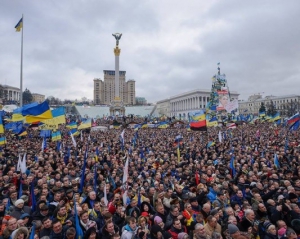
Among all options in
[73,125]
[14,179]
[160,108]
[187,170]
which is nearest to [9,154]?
[14,179]

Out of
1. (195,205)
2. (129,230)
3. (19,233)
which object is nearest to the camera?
(19,233)

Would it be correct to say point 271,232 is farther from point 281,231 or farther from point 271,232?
point 281,231

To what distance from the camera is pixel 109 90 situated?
145625 millimetres

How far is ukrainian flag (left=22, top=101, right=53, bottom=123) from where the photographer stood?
10.9 meters

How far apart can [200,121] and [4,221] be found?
12.5m

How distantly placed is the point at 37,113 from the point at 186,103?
3264 inches

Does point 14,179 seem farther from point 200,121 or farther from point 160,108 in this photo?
point 160,108

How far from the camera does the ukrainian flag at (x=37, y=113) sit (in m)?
10.9

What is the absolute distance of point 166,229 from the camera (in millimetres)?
4207

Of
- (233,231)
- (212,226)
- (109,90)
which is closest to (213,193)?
(212,226)

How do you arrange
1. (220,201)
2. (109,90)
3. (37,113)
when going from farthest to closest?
(109,90) < (37,113) < (220,201)

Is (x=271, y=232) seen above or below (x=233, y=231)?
below

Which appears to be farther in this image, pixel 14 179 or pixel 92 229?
pixel 14 179

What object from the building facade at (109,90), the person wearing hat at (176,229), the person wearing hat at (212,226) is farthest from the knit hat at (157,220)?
the building facade at (109,90)
